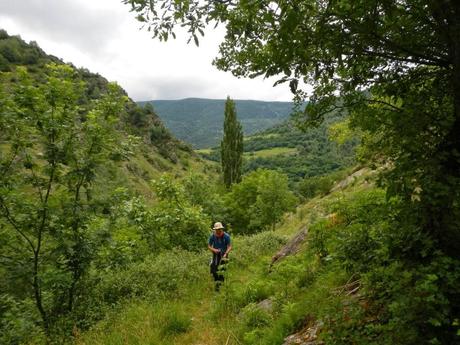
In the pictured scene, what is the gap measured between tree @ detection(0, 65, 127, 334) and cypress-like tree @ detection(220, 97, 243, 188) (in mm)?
43488

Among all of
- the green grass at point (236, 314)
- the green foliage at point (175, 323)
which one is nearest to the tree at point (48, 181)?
the green grass at point (236, 314)

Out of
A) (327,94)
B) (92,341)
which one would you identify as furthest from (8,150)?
(327,94)

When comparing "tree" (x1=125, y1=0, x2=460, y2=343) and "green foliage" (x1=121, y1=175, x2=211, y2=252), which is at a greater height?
"tree" (x1=125, y1=0, x2=460, y2=343)

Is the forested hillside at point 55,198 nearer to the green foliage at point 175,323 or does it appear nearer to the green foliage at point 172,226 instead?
the green foliage at point 175,323

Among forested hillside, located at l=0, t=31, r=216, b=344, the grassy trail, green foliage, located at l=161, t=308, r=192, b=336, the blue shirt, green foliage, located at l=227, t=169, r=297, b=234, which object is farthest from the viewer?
green foliage, located at l=227, t=169, r=297, b=234

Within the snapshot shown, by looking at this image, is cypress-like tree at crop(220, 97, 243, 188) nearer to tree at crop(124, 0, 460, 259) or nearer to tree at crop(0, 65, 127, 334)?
tree at crop(0, 65, 127, 334)

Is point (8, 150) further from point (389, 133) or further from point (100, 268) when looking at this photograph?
point (389, 133)

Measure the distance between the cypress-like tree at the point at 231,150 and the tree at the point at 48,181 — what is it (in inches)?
1712

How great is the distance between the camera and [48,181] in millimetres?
7648

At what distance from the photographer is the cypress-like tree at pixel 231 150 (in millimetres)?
51500

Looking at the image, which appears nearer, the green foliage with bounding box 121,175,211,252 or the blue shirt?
the blue shirt

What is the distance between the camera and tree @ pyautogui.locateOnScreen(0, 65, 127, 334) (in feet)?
23.5

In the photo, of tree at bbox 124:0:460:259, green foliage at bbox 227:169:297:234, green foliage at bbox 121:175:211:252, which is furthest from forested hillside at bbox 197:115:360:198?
tree at bbox 124:0:460:259

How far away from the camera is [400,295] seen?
3100mm
